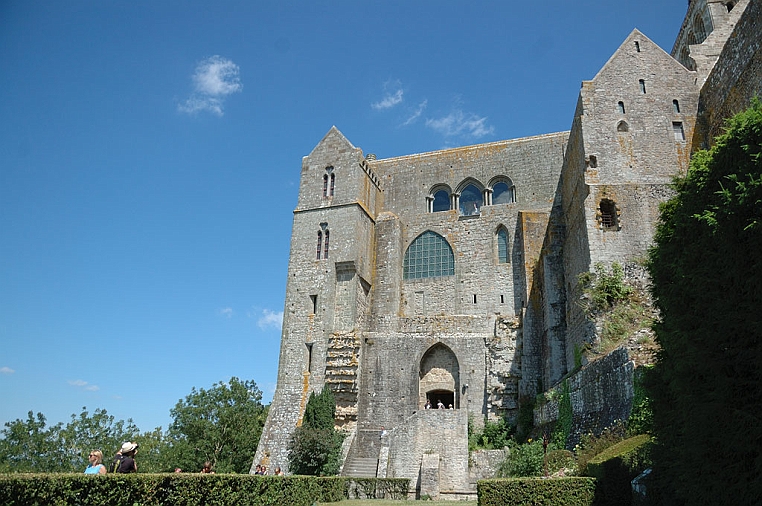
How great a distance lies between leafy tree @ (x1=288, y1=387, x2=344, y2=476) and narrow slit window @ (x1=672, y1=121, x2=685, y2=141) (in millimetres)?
16959

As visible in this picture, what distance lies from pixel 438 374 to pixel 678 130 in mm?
13588

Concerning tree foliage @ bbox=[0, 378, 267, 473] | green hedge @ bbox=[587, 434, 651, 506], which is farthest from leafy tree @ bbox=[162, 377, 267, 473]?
green hedge @ bbox=[587, 434, 651, 506]

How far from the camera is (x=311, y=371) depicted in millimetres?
24906

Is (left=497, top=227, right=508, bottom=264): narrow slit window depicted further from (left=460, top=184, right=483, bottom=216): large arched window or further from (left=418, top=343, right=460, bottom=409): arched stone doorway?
(left=418, top=343, right=460, bottom=409): arched stone doorway

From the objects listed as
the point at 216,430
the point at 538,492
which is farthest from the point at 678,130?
the point at 216,430

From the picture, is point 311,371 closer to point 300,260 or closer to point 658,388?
point 300,260

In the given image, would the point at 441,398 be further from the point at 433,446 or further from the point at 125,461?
the point at 125,461

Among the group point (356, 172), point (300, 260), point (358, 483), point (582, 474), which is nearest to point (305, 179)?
point (356, 172)

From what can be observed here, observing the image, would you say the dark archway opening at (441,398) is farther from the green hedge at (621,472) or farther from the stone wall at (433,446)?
the green hedge at (621,472)

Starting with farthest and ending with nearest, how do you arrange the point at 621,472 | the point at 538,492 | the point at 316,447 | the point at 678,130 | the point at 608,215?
the point at 316,447 → the point at 678,130 → the point at 608,215 → the point at 538,492 → the point at 621,472

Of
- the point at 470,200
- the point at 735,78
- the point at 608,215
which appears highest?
the point at 470,200

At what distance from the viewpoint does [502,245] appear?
28.1m

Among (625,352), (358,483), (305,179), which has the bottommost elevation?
(358,483)

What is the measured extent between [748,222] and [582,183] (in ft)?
48.4
